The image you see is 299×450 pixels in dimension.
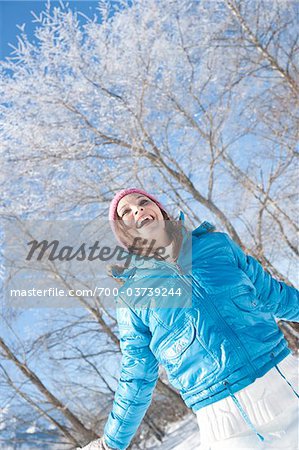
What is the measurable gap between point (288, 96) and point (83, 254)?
4431 mm

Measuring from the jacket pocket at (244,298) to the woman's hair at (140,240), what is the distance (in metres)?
0.35

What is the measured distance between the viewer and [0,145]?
6441 mm

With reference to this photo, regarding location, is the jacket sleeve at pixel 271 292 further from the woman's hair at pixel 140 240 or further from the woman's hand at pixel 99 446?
the woman's hand at pixel 99 446

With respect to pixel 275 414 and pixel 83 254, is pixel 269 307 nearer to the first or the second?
pixel 275 414

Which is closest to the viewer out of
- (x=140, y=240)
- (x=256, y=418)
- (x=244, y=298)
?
(x=256, y=418)

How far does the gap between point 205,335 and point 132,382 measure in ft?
1.42

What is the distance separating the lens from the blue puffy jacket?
1.43 metres

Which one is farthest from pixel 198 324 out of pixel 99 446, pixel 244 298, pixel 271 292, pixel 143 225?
pixel 99 446

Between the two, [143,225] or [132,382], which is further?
[143,225]

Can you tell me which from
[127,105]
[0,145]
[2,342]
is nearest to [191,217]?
[127,105]

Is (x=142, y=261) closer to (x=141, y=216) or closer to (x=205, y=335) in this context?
(x=141, y=216)

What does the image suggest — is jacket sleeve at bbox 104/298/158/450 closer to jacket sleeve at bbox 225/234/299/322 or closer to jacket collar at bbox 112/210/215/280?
jacket collar at bbox 112/210/215/280

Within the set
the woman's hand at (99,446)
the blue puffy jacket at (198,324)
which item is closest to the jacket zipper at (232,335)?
the blue puffy jacket at (198,324)

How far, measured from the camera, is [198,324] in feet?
4.90
